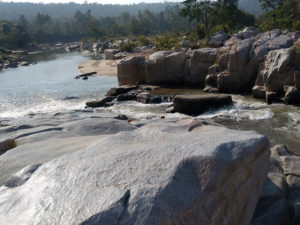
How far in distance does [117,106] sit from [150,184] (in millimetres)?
12608

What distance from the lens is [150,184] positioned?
8.41 feet

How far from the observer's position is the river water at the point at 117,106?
33.8 ft

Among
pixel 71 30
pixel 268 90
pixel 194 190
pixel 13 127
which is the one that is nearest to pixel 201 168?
pixel 194 190

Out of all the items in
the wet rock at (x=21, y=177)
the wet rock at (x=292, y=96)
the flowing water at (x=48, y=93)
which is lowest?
the flowing water at (x=48, y=93)

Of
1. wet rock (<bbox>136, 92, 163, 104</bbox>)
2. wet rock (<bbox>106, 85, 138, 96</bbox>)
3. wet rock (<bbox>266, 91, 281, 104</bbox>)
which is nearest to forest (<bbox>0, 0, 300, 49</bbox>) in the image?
wet rock (<bbox>106, 85, 138, 96</bbox>)

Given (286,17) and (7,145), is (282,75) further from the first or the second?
(286,17)

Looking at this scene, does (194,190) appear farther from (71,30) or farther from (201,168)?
(71,30)

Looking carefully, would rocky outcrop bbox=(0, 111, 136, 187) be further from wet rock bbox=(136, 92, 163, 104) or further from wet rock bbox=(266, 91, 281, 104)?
wet rock bbox=(266, 91, 281, 104)

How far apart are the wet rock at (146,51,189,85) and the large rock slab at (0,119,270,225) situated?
1574 cm

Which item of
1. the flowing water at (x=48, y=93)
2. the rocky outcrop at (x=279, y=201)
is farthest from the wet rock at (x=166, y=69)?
the rocky outcrop at (x=279, y=201)

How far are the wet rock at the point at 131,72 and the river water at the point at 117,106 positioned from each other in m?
1.43

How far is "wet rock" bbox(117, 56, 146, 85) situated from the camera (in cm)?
2031

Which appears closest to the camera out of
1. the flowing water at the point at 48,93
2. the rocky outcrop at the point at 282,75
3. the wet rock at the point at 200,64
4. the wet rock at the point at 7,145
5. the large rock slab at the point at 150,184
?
the large rock slab at the point at 150,184

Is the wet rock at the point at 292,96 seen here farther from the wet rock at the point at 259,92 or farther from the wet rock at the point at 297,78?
the wet rock at the point at 259,92
